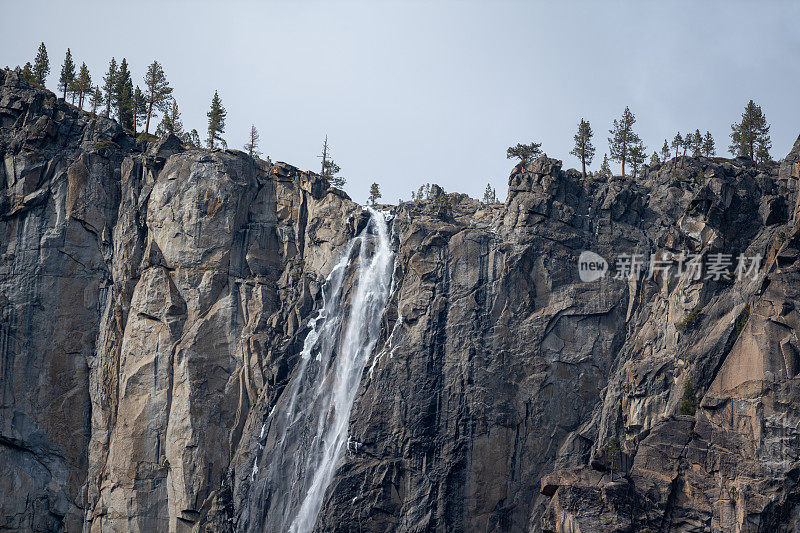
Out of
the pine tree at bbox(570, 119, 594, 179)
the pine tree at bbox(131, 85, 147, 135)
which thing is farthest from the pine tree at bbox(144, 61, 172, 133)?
the pine tree at bbox(570, 119, 594, 179)

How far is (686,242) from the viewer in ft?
242

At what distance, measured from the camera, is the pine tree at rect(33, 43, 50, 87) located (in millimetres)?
104125

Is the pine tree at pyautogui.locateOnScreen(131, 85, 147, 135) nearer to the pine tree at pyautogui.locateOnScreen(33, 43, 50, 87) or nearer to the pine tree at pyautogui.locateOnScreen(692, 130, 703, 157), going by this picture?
the pine tree at pyautogui.locateOnScreen(33, 43, 50, 87)

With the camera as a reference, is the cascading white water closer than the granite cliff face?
No

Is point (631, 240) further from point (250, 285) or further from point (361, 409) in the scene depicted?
point (250, 285)

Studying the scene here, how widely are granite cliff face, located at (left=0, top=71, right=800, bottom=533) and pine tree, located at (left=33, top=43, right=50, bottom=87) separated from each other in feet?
31.3

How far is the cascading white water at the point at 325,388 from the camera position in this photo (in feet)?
254

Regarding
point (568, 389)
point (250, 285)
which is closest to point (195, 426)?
point (250, 285)

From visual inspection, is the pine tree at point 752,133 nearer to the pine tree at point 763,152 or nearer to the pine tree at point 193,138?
the pine tree at point 763,152

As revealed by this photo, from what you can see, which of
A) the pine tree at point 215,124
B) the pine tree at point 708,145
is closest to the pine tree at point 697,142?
the pine tree at point 708,145

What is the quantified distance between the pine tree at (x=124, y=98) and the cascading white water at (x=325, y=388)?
33156 mm
